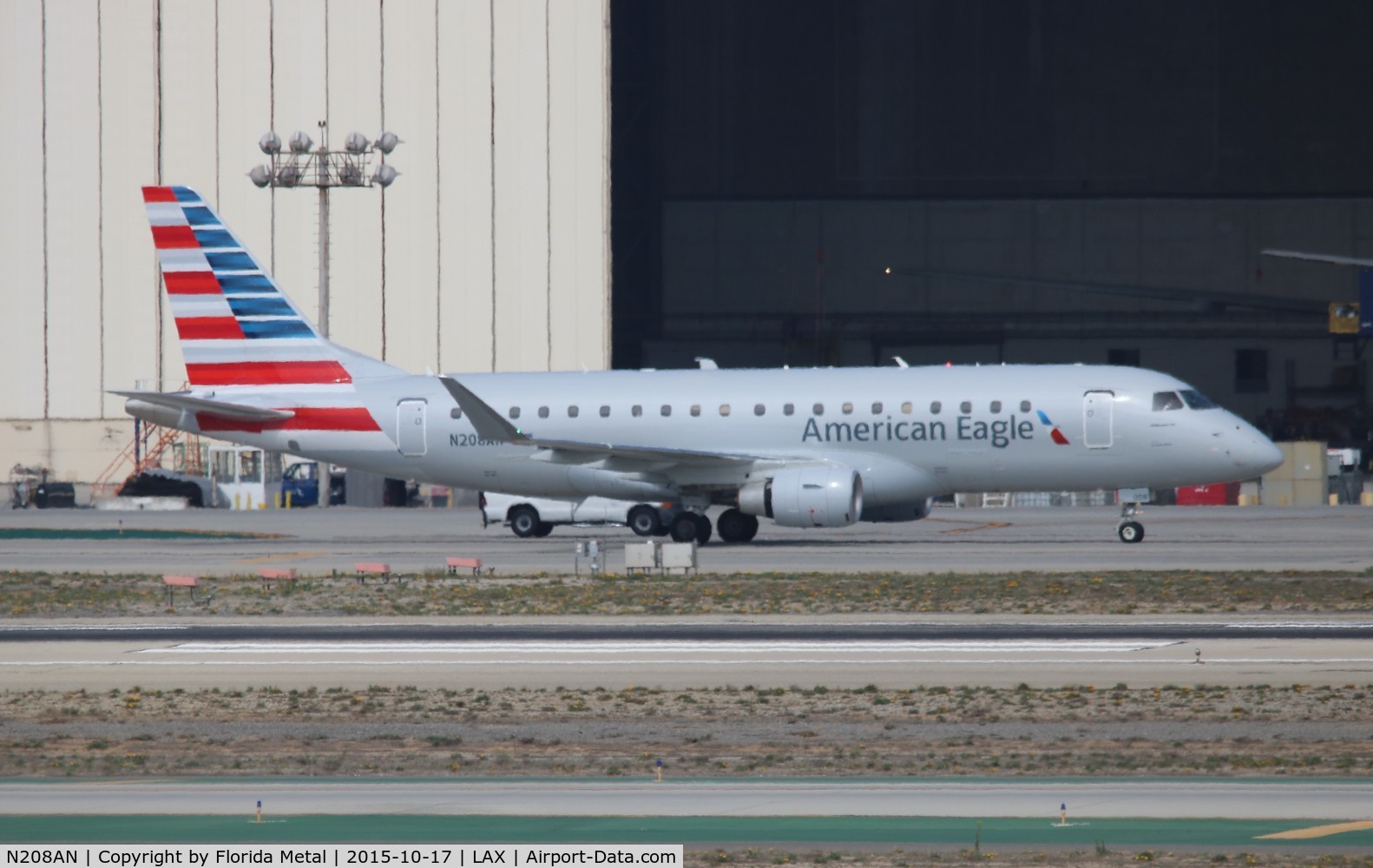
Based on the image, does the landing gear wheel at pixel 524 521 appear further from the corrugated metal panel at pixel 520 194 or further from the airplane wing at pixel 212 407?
the corrugated metal panel at pixel 520 194

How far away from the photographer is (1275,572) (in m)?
32.2

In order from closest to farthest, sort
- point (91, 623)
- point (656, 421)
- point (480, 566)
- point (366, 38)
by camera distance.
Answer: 1. point (91, 623)
2. point (480, 566)
3. point (656, 421)
4. point (366, 38)

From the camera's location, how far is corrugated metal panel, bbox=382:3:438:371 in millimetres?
77250

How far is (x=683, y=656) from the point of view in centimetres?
2289

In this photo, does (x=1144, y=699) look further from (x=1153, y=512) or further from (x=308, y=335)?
(x=1153, y=512)

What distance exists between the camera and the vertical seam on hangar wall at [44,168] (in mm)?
78562

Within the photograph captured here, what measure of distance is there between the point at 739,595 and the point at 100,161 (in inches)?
2285

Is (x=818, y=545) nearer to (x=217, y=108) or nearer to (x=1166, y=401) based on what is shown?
(x=1166, y=401)

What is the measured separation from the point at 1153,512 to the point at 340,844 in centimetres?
4899

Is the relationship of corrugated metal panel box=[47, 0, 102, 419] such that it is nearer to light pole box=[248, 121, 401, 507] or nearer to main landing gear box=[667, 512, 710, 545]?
light pole box=[248, 121, 401, 507]

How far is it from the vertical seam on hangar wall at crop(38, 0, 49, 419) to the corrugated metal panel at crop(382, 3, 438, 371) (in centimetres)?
1549

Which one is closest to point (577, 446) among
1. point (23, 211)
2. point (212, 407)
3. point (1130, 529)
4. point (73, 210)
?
point (212, 407)

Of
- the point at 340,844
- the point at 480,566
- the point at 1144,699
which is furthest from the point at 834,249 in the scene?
the point at 340,844

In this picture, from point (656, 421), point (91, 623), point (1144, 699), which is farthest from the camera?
point (656, 421)
